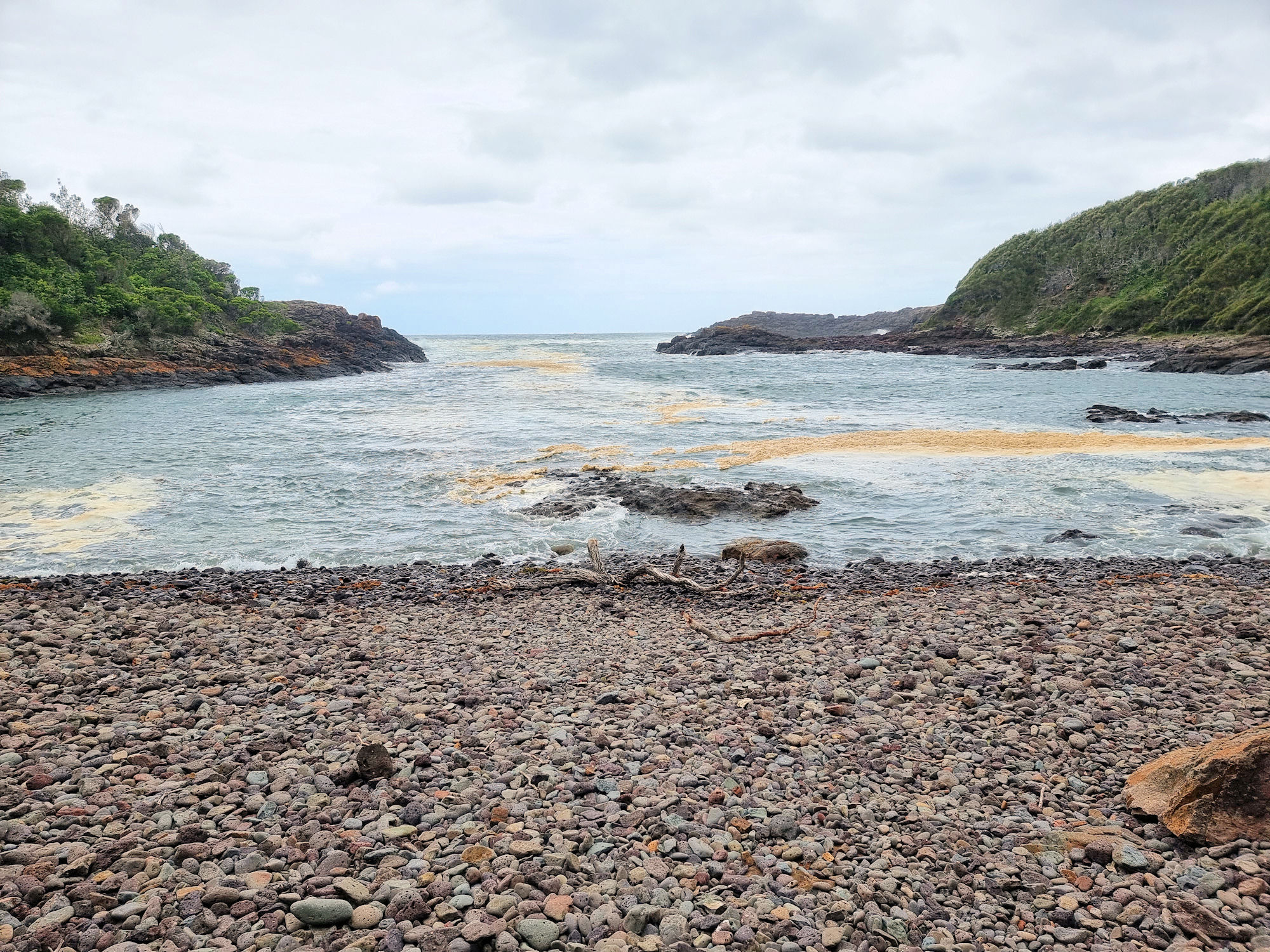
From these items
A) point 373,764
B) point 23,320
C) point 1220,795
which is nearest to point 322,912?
point 373,764

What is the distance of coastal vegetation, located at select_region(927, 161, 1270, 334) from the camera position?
5794cm

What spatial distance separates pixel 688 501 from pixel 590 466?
4.92m

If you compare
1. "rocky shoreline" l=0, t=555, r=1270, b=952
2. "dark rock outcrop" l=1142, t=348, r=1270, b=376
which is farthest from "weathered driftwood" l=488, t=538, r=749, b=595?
"dark rock outcrop" l=1142, t=348, r=1270, b=376

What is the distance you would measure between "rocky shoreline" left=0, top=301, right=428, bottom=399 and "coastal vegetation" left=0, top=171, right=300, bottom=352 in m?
1.24

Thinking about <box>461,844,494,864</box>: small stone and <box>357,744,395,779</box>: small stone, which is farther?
<box>357,744,395,779</box>: small stone

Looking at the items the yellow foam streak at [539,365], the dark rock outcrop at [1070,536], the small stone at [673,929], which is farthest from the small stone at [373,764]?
the yellow foam streak at [539,365]

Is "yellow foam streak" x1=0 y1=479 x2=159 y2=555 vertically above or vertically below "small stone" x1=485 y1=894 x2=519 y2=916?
above

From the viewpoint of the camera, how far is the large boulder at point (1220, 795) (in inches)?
140

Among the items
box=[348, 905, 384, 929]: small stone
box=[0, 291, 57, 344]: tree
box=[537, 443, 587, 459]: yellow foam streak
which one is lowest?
box=[348, 905, 384, 929]: small stone

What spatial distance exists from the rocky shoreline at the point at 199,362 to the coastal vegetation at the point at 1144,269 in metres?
66.9

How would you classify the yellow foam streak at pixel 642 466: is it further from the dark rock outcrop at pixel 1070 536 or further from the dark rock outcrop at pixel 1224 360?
the dark rock outcrop at pixel 1224 360

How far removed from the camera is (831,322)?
535ft

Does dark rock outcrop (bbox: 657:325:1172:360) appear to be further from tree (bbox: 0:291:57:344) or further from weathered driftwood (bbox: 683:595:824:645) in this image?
tree (bbox: 0:291:57:344)

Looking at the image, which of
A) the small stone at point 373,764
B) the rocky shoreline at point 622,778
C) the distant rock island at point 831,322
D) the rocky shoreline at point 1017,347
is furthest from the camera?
the distant rock island at point 831,322
